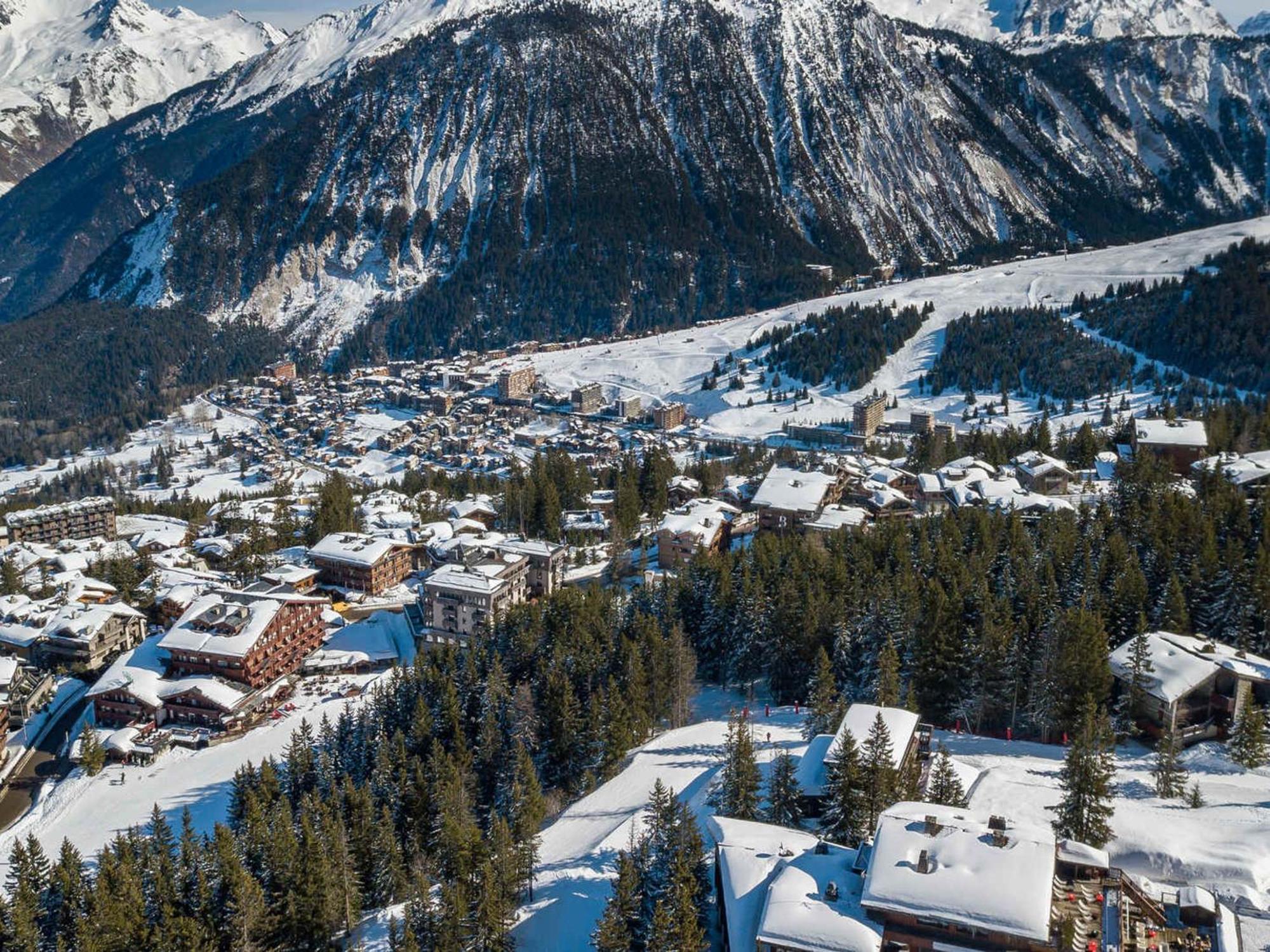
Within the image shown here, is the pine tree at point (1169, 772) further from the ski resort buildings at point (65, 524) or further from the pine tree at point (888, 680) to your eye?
the ski resort buildings at point (65, 524)

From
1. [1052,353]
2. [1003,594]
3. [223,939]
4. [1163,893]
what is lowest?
[223,939]

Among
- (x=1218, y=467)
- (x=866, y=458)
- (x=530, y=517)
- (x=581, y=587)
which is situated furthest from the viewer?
(x=866, y=458)

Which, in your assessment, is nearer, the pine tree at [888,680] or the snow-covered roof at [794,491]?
the pine tree at [888,680]

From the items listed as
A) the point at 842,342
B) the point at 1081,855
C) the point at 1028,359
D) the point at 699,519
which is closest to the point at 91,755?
the point at 699,519

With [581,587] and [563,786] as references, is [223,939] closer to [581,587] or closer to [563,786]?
[563,786]

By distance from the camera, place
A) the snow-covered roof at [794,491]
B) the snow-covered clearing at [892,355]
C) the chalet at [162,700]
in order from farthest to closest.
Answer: the snow-covered clearing at [892,355] → the snow-covered roof at [794,491] → the chalet at [162,700]

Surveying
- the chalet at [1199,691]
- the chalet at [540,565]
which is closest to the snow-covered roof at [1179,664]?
the chalet at [1199,691]

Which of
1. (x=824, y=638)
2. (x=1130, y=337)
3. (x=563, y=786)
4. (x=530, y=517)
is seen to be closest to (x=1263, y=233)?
(x=1130, y=337)
